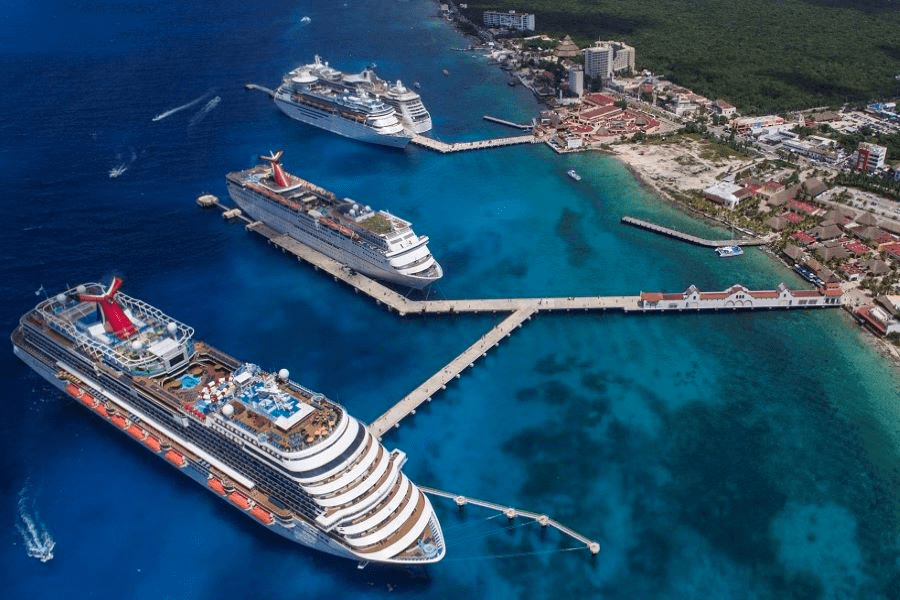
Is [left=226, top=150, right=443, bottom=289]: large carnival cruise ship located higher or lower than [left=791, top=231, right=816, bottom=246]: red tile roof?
higher

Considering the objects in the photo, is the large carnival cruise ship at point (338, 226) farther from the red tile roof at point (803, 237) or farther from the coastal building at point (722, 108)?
the coastal building at point (722, 108)

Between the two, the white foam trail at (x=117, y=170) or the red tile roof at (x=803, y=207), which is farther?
the white foam trail at (x=117, y=170)

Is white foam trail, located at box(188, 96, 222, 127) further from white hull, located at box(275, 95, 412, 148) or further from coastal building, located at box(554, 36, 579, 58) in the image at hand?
coastal building, located at box(554, 36, 579, 58)

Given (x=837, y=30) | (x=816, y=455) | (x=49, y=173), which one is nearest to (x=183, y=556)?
(x=816, y=455)

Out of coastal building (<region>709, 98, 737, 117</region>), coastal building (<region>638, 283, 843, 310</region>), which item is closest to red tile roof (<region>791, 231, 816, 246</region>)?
coastal building (<region>638, 283, 843, 310</region>)

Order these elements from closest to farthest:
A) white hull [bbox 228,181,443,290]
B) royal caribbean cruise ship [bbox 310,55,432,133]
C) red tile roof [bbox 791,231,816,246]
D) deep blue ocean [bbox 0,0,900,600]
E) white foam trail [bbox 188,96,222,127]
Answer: deep blue ocean [bbox 0,0,900,600] → white hull [bbox 228,181,443,290] → red tile roof [bbox 791,231,816,246] → royal caribbean cruise ship [bbox 310,55,432,133] → white foam trail [bbox 188,96,222,127]

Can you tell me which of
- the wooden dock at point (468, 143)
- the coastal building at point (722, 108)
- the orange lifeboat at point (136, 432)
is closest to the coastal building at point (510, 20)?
the coastal building at point (722, 108)

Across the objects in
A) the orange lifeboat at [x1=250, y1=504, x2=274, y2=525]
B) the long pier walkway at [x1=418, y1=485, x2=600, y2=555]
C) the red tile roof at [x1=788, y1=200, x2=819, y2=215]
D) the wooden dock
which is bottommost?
the long pier walkway at [x1=418, y1=485, x2=600, y2=555]
